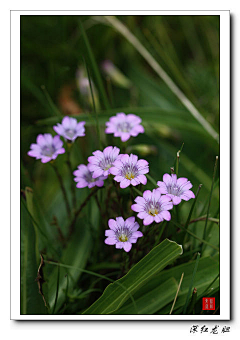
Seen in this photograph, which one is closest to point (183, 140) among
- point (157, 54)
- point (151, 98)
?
point (151, 98)

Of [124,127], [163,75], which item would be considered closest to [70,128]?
[124,127]

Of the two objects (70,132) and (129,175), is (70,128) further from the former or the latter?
(129,175)

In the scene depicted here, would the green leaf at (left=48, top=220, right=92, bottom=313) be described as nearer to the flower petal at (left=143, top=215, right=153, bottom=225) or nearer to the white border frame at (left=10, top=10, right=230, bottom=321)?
the white border frame at (left=10, top=10, right=230, bottom=321)

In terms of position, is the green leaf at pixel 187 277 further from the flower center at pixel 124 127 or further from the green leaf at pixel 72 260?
the flower center at pixel 124 127

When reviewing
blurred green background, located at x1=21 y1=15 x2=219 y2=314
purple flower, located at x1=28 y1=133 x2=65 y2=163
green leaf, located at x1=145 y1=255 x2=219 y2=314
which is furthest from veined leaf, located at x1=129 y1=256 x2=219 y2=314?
purple flower, located at x1=28 y1=133 x2=65 y2=163

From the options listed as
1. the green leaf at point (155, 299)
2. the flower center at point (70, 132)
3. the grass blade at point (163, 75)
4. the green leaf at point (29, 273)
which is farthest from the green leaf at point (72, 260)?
the grass blade at point (163, 75)

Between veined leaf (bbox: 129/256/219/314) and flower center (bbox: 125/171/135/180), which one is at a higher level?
flower center (bbox: 125/171/135/180)
